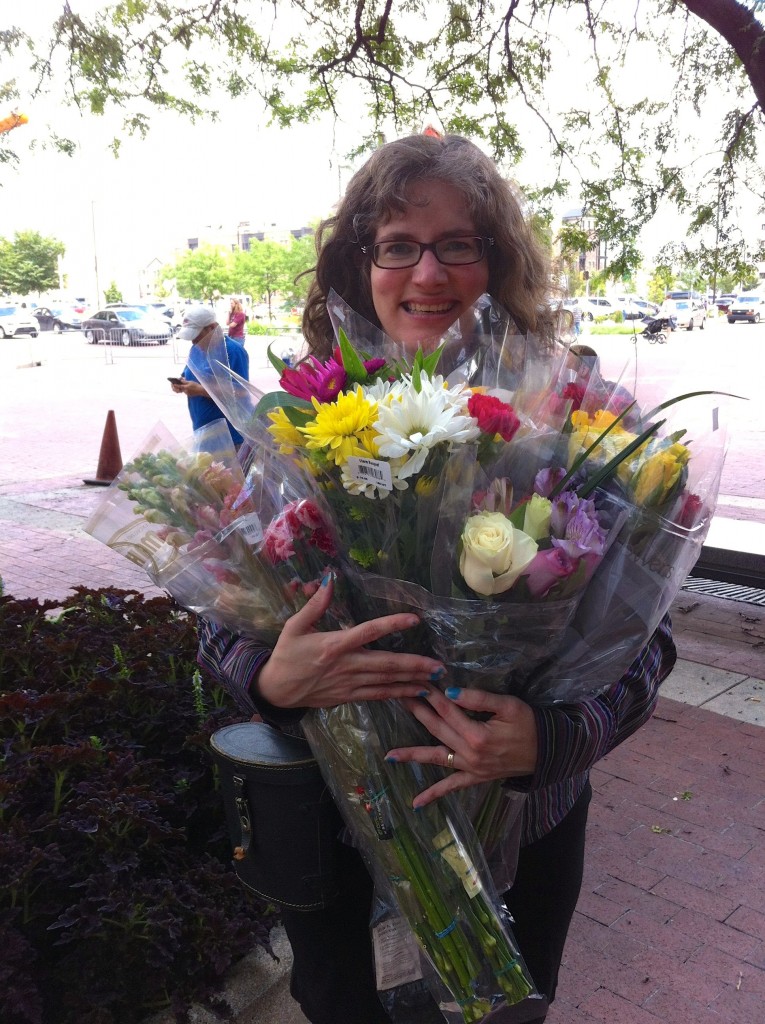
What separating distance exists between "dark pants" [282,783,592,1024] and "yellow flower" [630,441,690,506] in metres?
0.68

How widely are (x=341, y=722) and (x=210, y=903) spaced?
4.07ft

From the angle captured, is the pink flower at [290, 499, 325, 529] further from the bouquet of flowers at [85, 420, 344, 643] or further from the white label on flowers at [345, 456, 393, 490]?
the white label on flowers at [345, 456, 393, 490]

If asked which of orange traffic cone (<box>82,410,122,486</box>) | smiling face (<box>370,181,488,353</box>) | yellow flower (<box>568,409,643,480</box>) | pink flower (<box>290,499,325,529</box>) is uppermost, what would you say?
smiling face (<box>370,181,488,353</box>)

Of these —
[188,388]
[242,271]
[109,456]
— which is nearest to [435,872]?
[188,388]

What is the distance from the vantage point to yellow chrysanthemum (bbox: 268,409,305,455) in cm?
134

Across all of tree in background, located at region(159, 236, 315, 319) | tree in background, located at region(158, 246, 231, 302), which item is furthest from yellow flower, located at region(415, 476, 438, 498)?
tree in background, located at region(158, 246, 231, 302)

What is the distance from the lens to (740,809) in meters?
3.45

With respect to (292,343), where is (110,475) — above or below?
below

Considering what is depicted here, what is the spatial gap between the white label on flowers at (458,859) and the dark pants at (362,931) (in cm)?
25

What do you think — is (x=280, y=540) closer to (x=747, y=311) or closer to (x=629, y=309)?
(x=629, y=309)

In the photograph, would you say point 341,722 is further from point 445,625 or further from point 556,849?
point 556,849

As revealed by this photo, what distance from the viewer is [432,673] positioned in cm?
131

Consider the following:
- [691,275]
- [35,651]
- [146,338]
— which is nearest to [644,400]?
[35,651]

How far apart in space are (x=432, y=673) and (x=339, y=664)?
0.15 m
